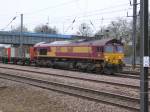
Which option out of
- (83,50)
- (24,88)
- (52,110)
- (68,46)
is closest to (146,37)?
(52,110)

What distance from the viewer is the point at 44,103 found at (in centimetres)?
1549

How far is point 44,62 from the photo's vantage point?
44844 millimetres

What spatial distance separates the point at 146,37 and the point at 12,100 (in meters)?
8.84

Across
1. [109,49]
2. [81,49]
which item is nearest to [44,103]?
[109,49]

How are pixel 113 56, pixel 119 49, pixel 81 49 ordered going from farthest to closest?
pixel 81 49 → pixel 119 49 → pixel 113 56

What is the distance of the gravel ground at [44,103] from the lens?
45.9ft

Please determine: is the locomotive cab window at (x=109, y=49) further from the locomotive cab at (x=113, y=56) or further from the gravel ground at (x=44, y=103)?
the gravel ground at (x=44, y=103)

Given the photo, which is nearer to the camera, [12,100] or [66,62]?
[12,100]

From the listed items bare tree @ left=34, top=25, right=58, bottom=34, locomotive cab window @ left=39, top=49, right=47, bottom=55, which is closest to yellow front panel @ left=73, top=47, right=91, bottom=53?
locomotive cab window @ left=39, top=49, right=47, bottom=55

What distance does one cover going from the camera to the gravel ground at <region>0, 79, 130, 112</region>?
13988 millimetres

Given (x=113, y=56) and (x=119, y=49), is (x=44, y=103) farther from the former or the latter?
(x=119, y=49)

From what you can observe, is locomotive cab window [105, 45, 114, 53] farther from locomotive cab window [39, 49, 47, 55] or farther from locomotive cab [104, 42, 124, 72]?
locomotive cab window [39, 49, 47, 55]

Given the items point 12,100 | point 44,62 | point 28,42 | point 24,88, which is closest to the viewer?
point 12,100

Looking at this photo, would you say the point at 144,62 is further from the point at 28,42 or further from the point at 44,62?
the point at 28,42
